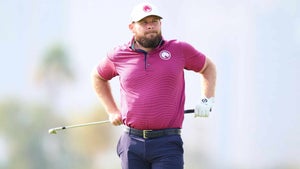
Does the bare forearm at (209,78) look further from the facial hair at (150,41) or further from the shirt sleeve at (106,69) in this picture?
the shirt sleeve at (106,69)

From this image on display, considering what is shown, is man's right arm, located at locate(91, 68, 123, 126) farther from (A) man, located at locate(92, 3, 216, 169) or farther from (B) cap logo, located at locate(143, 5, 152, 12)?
(B) cap logo, located at locate(143, 5, 152, 12)

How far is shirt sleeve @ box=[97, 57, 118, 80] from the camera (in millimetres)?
3375

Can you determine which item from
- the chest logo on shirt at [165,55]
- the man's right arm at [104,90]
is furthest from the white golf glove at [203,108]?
the man's right arm at [104,90]

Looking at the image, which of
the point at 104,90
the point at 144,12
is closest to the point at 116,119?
the point at 104,90

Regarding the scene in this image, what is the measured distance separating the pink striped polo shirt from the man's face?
1.5 inches

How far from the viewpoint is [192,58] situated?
10.7 ft

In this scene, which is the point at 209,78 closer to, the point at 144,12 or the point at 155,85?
the point at 155,85

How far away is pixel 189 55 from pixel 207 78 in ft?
0.57

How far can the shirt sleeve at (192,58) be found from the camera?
3.23 meters

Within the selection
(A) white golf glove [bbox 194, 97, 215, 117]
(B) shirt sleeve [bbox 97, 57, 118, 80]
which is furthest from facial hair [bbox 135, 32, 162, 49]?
(A) white golf glove [bbox 194, 97, 215, 117]

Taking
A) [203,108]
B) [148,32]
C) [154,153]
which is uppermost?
[148,32]

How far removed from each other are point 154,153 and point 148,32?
20.7 inches

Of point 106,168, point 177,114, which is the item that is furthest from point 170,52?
point 106,168

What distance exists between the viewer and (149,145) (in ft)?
10.3
